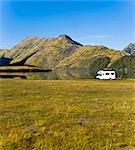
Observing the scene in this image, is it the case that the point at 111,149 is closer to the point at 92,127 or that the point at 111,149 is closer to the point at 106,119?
the point at 92,127

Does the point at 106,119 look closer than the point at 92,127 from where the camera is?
No

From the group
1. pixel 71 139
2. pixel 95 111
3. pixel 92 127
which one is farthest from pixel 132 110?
pixel 71 139

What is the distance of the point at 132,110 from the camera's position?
86.4 feet

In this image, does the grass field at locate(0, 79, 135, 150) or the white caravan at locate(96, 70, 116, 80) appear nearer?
the grass field at locate(0, 79, 135, 150)

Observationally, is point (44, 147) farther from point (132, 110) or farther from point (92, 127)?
point (132, 110)

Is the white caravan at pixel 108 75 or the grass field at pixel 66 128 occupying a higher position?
the white caravan at pixel 108 75

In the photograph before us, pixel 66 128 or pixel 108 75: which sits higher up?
pixel 108 75

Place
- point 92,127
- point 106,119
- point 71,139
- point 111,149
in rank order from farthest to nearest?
point 106,119
point 92,127
point 71,139
point 111,149

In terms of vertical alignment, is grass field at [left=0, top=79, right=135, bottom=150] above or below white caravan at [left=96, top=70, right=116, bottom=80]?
below

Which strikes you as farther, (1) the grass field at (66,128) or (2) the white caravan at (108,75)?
(2) the white caravan at (108,75)

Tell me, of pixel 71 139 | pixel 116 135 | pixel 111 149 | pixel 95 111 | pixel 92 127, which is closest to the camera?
pixel 111 149

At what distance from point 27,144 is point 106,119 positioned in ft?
28.7

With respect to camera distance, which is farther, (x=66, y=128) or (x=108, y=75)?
(x=108, y=75)

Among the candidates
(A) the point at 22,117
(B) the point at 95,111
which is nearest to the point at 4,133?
(A) the point at 22,117
